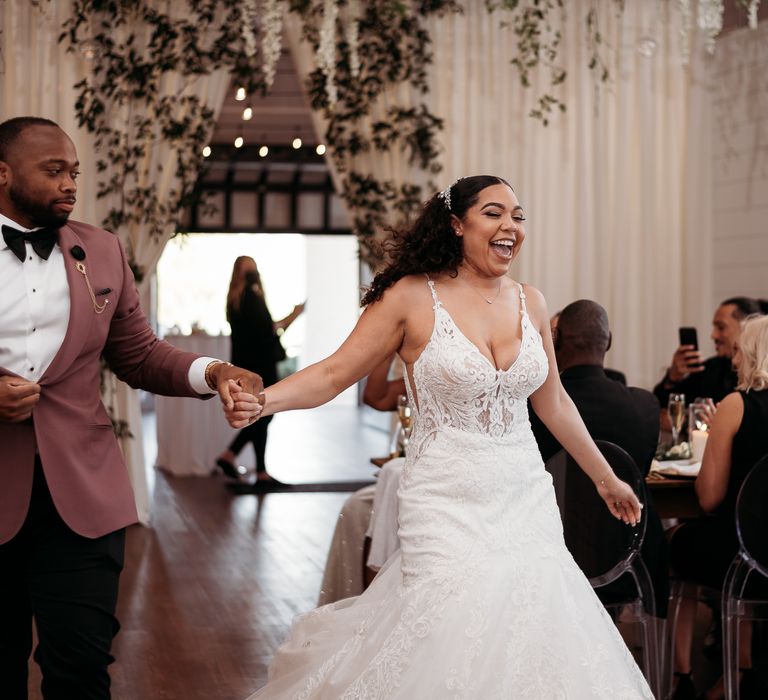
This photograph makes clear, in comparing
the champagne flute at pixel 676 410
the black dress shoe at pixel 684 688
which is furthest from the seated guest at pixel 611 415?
the champagne flute at pixel 676 410

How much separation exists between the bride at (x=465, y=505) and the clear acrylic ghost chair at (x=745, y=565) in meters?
0.71

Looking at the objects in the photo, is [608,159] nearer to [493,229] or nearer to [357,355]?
[493,229]

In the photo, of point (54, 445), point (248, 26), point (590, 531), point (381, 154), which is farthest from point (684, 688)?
point (248, 26)

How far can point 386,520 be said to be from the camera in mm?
4129

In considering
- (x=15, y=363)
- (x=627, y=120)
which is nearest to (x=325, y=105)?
(x=627, y=120)

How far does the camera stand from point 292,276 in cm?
1767

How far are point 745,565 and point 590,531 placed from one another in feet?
2.12

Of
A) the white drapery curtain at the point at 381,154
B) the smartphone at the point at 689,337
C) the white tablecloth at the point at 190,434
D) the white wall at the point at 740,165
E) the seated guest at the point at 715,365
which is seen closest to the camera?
the seated guest at the point at 715,365

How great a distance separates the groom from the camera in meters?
2.54

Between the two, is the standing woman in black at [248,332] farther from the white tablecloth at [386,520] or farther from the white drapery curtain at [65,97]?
the white tablecloth at [386,520]

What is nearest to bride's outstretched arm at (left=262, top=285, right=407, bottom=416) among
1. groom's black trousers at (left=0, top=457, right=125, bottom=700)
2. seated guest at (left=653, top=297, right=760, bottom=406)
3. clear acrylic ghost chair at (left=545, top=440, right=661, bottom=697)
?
groom's black trousers at (left=0, top=457, right=125, bottom=700)

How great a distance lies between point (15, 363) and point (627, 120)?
240 inches

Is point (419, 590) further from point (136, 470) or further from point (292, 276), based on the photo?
point (292, 276)

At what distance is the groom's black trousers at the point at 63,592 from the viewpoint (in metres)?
2.53
